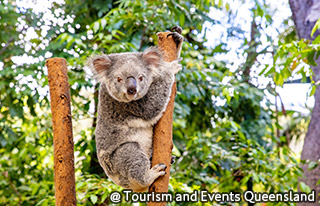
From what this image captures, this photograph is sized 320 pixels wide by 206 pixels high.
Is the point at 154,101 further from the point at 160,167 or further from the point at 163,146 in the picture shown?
the point at 160,167

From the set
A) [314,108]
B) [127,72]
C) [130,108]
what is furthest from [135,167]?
[314,108]

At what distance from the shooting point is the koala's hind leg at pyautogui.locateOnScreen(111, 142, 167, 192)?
2.02m

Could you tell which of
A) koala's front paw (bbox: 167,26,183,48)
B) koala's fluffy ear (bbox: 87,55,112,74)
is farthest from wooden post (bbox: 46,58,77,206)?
koala's front paw (bbox: 167,26,183,48)

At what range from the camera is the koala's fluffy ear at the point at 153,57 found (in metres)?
2.29

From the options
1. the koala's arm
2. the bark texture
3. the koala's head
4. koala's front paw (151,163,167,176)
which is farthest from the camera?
the bark texture

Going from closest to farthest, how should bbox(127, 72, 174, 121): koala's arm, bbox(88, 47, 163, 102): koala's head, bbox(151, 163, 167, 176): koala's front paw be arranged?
bbox(151, 163, 167, 176): koala's front paw < bbox(88, 47, 163, 102): koala's head < bbox(127, 72, 174, 121): koala's arm

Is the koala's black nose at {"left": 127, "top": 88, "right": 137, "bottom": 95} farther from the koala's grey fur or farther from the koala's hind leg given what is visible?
the koala's hind leg

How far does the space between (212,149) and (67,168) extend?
1.91 m

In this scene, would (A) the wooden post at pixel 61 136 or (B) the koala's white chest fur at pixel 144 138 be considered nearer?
(A) the wooden post at pixel 61 136

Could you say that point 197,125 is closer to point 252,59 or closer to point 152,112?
point 252,59

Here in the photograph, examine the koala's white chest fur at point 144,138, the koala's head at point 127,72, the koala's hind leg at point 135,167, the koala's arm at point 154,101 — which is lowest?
the koala's hind leg at point 135,167

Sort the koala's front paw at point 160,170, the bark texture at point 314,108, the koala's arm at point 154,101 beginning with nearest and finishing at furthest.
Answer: the koala's front paw at point 160,170
the koala's arm at point 154,101
the bark texture at point 314,108

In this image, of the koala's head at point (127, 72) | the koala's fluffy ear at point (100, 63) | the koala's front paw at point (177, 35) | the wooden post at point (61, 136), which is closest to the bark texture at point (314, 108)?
the koala's front paw at point (177, 35)

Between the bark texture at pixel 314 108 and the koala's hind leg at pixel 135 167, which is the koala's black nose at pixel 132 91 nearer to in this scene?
the koala's hind leg at pixel 135 167
